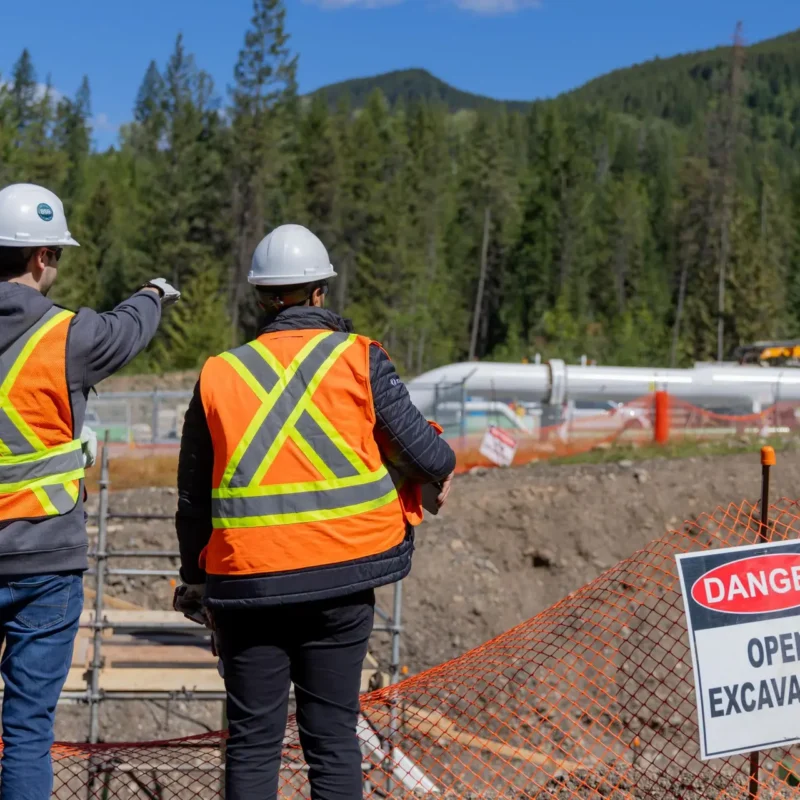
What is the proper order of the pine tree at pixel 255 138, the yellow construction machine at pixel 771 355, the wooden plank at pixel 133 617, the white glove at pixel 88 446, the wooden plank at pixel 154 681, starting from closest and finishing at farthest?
the white glove at pixel 88 446, the wooden plank at pixel 154 681, the wooden plank at pixel 133 617, the yellow construction machine at pixel 771 355, the pine tree at pixel 255 138

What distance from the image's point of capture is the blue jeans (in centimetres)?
308

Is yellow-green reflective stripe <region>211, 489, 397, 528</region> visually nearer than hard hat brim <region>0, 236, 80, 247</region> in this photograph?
Yes

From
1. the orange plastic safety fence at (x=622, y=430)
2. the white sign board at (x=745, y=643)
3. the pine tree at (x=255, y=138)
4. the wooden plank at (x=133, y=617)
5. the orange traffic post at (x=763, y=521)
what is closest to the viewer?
the white sign board at (x=745, y=643)

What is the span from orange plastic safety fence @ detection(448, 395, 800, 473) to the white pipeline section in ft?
1.81

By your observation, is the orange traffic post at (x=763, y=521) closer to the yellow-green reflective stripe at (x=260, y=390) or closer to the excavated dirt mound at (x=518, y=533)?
the yellow-green reflective stripe at (x=260, y=390)

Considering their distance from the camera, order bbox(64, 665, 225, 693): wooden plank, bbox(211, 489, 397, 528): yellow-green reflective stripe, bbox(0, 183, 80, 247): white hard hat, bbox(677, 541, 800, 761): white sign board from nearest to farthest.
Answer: bbox(211, 489, 397, 528): yellow-green reflective stripe < bbox(0, 183, 80, 247): white hard hat < bbox(677, 541, 800, 761): white sign board < bbox(64, 665, 225, 693): wooden plank

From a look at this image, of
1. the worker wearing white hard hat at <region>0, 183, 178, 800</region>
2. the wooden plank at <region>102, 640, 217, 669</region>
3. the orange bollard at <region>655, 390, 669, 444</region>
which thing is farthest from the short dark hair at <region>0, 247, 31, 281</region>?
the orange bollard at <region>655, 390, 669, 444</region>

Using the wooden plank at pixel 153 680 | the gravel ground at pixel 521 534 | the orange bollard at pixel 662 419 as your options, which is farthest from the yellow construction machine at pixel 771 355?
the wooden plank at pixel 153 680

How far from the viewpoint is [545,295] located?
69.9 metres

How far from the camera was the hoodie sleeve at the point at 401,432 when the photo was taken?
120 inches

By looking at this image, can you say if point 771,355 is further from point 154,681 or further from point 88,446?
point 88,446

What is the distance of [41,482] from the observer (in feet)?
10.1

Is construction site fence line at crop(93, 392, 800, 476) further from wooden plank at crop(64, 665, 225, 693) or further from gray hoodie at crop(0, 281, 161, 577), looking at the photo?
gray hoodie at crop(0, 281, 161, 577)

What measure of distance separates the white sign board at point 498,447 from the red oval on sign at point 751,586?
16.1 meters
